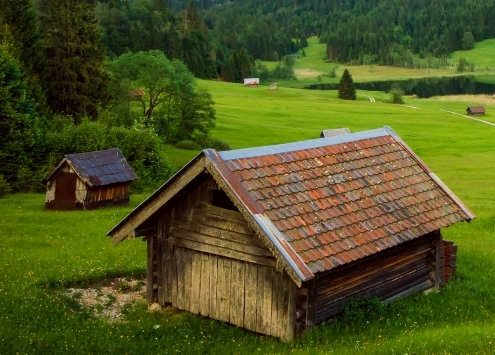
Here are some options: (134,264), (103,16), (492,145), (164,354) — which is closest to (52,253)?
(134,264)

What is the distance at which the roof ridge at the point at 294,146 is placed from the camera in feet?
42.9

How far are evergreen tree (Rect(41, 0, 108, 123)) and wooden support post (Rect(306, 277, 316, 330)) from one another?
4221 cm

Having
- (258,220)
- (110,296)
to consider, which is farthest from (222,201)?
(110,296)

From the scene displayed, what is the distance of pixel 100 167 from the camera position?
34.3m

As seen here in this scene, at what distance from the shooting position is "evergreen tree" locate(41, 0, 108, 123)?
52594 mm

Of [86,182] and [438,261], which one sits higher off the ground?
[438,261]

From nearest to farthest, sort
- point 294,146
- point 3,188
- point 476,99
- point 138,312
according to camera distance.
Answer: point 294,146 → point 138,312 → point 3,188 → point 476,99

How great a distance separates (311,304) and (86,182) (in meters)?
22.4

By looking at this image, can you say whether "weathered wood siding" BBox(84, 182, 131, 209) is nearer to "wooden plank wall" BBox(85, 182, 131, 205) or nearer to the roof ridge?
"wooden plank wall" BBox(85, 182, 131, 205)

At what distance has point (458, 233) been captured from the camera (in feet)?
85.9

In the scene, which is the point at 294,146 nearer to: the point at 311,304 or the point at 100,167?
the point at 311,304

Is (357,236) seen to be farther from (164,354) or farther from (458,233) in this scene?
(458,233)

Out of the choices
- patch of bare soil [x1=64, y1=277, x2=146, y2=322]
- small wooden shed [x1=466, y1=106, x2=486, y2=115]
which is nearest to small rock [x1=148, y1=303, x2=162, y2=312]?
patch of bare soil [x1=64, y1=277, x2=146, y2=322]

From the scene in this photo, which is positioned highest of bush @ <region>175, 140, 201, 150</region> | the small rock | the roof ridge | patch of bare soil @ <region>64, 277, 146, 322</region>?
the roof ridge
